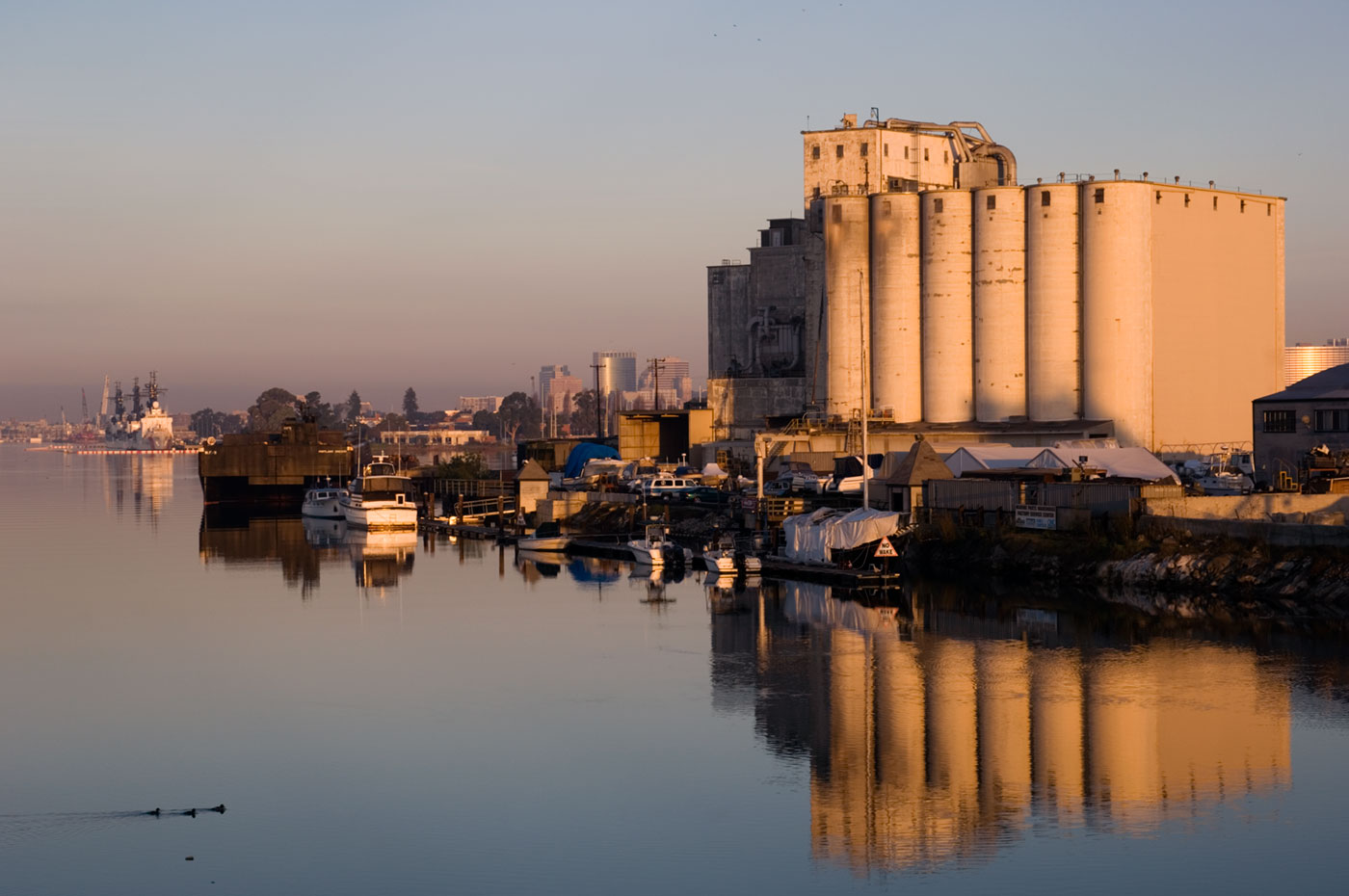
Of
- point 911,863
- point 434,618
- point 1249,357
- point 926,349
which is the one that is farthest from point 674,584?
point 1249,357

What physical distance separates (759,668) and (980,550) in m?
20.1

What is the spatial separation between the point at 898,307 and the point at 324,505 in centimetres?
4266

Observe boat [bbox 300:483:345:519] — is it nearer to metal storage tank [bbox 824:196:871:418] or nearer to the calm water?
metal storage tank [bbox 824:196:871:418]

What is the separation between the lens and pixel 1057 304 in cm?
8288

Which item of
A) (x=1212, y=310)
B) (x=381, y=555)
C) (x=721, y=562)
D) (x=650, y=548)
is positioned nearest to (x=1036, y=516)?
(x=721, y=562)

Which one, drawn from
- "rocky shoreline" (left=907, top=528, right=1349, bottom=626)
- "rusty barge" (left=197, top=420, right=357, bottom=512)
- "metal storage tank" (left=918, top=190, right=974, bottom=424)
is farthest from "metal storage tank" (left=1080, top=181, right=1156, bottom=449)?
"rusty barge" (left=197, top=420, right=357, bottom=512)

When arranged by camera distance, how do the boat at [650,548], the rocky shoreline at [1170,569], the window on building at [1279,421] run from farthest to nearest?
the boat at [650,548]
the window on building at [1279,421]
the rocky shoreline at [1170,569]

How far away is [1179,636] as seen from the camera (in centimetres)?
4381

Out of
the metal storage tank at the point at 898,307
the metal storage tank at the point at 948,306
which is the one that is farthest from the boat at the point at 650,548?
the metal storage tank at the point at 948,306

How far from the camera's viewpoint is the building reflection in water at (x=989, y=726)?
27.2 meters

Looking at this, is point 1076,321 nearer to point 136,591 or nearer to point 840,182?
point 840,182

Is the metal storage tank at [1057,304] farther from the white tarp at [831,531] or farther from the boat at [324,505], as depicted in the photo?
the boat at [324,505]

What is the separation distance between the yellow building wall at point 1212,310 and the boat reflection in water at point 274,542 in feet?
151

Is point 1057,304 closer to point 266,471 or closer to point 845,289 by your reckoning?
point 845,289
